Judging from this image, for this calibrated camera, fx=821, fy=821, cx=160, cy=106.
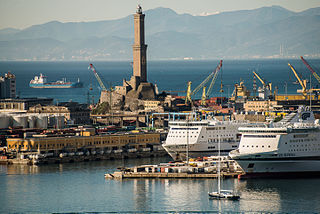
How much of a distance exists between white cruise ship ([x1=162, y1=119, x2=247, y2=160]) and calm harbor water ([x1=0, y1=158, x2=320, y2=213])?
28.8ft

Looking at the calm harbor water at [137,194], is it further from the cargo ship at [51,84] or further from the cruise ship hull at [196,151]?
the cargo ship at [51,84]

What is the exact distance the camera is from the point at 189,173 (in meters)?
58.8

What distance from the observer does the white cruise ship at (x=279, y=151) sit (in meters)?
58.0

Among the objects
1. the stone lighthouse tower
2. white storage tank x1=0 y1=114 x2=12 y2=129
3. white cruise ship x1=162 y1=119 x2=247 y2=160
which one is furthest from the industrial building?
white cruise ship x1=162 y1=119 x2=247 y2=160

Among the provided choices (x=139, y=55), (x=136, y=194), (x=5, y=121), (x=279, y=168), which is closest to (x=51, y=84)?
(x=139, y=55)

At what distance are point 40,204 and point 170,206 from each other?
26.2 ft

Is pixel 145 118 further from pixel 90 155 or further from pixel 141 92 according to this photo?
pixel 90 155

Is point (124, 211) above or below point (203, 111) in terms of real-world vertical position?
below

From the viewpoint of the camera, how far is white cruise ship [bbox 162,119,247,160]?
69.4m

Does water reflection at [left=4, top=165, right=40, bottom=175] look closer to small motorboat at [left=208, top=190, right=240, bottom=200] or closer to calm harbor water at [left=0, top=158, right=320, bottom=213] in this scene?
calm harbor water at [left=0, top=158, right=320, bottom=213]

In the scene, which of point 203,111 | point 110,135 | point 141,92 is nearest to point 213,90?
point 141,92

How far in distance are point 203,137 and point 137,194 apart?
60.4 ft

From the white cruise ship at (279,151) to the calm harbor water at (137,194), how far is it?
111cm

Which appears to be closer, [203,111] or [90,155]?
[90,155]
